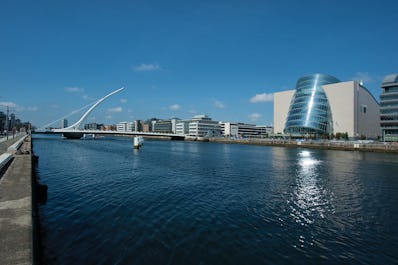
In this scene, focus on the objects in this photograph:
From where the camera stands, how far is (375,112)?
398ft

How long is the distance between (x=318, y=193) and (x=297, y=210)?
4.99 meters

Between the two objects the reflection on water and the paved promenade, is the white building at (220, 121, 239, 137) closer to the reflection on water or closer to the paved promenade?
the reflection on water

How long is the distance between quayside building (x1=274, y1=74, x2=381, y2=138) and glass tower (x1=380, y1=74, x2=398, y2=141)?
13.0 metres

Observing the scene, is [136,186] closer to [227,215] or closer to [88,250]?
[227,215]

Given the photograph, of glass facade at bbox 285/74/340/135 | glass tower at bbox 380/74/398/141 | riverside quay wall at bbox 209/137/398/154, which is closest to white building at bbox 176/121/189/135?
glass facade at bbox 285/74/340/135

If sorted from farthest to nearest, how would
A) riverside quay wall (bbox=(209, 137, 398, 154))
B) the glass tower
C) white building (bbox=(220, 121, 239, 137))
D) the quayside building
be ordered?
white building (bbox=(220, 121, 239, 137)), the quayside building, the glass tower, riverside quay wall (bbox=(209, 137, 398, 154))

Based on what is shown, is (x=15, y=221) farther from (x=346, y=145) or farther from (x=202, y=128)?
(x=202, y=128)

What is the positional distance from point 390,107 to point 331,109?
78.1 feet

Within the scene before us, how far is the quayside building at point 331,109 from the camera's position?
106375 mm

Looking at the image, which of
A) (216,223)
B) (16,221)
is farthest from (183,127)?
(16,221)

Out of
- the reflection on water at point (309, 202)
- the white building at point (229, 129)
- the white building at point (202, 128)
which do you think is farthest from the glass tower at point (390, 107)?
the white building at point (229, 129)

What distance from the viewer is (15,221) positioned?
7.17 meters

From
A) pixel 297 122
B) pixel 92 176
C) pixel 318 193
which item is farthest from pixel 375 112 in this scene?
pixel 92 176

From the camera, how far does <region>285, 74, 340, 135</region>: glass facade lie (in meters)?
108
